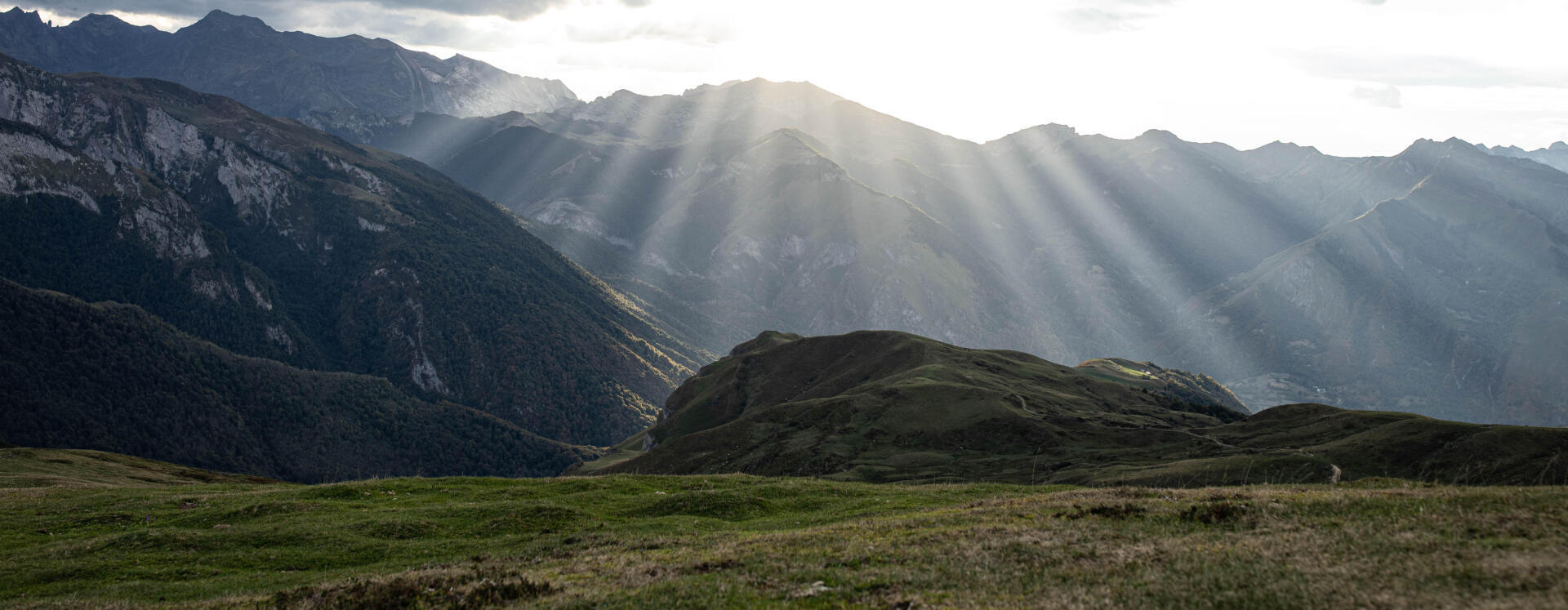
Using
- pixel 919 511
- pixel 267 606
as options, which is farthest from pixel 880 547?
pixel 267 606

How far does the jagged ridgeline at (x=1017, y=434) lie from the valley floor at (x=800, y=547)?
3217 cm

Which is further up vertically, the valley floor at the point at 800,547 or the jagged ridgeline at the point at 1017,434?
the valley floor at the point at 800,547

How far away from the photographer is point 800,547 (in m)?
31.5

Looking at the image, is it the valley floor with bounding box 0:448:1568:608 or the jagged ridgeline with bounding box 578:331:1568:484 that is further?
the jagged ridgeline with bounding box 578:331:1568:484

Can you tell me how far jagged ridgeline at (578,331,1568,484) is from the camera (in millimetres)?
66875

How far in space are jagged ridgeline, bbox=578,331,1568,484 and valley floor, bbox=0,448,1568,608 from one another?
3217 cm

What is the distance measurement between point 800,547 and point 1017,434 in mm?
76637

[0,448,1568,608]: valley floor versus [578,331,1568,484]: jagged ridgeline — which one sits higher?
[0,448,1568,608]: valley floor

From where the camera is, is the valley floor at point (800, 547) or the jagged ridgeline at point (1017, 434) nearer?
the valley floor at point (800, 547)

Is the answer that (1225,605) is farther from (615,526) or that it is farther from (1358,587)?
(615,526)

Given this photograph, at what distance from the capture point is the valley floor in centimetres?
2186

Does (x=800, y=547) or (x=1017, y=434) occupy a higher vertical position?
(x=800, y=547)

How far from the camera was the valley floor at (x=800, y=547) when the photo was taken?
71.7 ft

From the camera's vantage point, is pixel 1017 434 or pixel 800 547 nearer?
pixel 800 547
